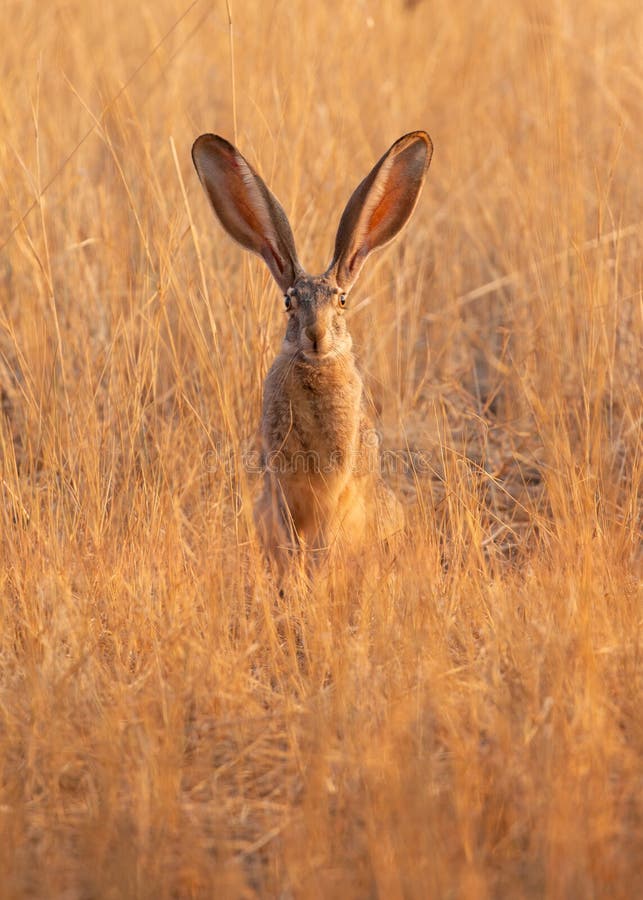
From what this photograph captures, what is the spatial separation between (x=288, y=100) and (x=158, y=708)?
367 centimetres

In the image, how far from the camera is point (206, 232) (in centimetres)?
596

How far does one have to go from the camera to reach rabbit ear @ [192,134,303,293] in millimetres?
4590

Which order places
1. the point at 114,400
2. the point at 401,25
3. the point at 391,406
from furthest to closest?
the point at 401,25 → the point at 391,406 → the point at 114,400

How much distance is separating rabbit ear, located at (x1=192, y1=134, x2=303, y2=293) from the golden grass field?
0.29 metres

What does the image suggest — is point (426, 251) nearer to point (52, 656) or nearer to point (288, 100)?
point (288, 100)

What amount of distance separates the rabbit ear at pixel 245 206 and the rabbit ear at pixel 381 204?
0.18 metres

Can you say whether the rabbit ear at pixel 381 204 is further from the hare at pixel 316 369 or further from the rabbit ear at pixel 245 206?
the rabbit ear at pixel 245 206

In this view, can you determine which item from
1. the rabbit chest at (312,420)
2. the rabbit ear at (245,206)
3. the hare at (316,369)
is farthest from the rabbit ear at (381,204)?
the rabbit chest at (312,420)

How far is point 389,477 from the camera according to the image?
5430mm

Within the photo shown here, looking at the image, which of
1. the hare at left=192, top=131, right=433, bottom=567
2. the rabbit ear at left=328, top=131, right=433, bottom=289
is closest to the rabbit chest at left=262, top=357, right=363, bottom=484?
the hare at left=192, top=131, right=433, bottom=567

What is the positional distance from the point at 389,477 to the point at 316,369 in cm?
105

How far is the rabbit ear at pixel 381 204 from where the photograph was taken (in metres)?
4.55

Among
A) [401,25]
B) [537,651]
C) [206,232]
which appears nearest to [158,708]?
[537,651]

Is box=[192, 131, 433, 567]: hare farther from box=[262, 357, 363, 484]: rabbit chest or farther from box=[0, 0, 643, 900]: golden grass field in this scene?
box=[0, 0, 643, 900]: golden grass field
